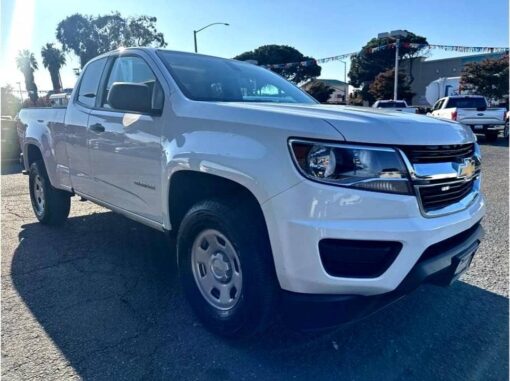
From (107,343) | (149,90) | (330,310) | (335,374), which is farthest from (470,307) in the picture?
(149,90)

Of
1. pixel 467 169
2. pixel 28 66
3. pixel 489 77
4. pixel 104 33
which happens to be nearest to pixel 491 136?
pixel 467 169

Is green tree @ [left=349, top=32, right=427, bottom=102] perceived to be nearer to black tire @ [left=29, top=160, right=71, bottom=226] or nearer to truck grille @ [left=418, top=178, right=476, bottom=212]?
black tire @ [left=29, top=160, right=71, bottom=226]

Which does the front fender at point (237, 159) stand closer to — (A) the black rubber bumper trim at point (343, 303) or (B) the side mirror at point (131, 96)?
(B) the side mirror at point (131, 96)

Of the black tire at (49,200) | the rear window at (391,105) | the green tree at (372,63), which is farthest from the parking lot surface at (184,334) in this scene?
the green tree at (372,63)

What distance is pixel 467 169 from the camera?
2531 mm

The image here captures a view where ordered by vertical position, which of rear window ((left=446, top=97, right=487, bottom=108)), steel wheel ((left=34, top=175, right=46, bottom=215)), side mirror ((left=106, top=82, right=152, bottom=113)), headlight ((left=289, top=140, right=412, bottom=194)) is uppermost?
side mirror ((left=106, top=82, right=152, bottom=113))

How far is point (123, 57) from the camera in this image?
3752 millimetres

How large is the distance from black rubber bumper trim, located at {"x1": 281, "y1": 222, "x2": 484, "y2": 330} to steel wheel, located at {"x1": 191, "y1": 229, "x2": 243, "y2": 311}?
40cm

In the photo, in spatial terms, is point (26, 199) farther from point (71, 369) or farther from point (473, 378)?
point (473, 378)

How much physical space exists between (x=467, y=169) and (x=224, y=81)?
1.94 m

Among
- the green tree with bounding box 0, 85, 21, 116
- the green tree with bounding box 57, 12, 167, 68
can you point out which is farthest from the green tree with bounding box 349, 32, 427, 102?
the green tree with bounding box 0, 85, 21, 116

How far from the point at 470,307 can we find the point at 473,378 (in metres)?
0.91

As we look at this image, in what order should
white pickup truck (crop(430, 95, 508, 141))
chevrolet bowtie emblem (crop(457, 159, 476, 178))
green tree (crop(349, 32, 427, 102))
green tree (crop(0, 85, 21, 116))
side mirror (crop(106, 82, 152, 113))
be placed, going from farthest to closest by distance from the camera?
green tree (crop(349, 32, 427, 102)) → green tree (crop(0, 85, 21, 116)) → white pickup truck (crop(430, 95, 508, 141)) → side mirror (crop(106, 82, 152, 113)) → chevrolet bowtie emblem (crop(457, 159, 476, 178))

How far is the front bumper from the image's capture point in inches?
79.8
